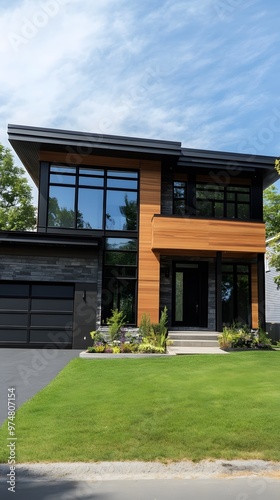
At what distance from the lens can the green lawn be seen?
165 inches

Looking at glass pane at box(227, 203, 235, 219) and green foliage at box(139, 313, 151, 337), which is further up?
glass pane at box(227, 203, 235, 219)

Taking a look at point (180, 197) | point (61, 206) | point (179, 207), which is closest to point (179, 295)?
point (179, 207)

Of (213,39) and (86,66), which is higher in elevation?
(213,39)

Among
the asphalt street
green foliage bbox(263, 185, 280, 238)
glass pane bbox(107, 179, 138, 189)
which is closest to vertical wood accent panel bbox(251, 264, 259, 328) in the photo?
glass pane bbox(107, 179, 138, 189)

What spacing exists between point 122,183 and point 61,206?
2.52 metres

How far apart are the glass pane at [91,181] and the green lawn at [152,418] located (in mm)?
8396

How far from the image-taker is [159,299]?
1490 centimetres

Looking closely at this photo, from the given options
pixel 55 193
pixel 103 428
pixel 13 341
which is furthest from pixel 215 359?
pixel 55 193

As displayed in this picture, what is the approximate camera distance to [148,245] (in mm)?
14906

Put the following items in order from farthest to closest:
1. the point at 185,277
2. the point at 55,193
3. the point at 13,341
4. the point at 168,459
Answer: the point at 185,277
the point at 55,193
the point at 13,341
the point at 168,459

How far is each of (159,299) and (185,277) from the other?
162 centimetres

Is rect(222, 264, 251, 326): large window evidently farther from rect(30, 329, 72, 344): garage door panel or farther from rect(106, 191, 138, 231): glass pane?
rect(30, 329, 72, 344): garage door panel

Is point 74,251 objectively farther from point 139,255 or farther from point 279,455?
point 279,455

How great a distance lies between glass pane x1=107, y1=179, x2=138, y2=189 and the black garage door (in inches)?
174
